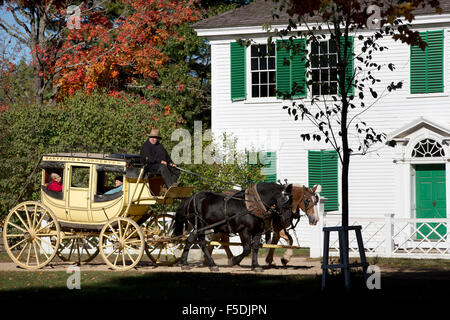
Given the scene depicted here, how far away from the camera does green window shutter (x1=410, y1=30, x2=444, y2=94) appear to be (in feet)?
76.1

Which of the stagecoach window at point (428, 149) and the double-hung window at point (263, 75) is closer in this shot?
the stagecoach window at point (428, 149)

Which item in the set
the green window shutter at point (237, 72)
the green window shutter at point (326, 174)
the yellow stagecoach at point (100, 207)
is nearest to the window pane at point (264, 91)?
the green window shutter at point (237, 72)

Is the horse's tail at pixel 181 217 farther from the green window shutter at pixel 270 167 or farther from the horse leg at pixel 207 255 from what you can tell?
the green window shutter at pixel 270 167

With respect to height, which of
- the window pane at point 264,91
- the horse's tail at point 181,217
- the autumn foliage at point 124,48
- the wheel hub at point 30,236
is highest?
the autumn foliage at point 124,48

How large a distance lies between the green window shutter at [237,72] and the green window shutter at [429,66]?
16.4 ft

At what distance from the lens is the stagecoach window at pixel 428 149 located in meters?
23.1

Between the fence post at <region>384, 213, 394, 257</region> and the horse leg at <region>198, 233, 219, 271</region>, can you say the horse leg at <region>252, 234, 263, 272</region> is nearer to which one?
the horse leg at <region>198, 233, 219, 271</region>

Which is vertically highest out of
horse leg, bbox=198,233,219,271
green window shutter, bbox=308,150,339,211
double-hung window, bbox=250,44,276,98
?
double-hung window, bbox=250,44,276,98

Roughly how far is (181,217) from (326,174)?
324 inches

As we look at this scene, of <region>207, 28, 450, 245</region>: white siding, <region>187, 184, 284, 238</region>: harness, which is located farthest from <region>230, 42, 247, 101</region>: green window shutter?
<region>187, 184, 284, 238</region>: harness

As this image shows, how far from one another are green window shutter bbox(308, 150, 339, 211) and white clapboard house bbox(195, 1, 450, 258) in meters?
0.03

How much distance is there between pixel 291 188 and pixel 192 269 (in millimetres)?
2630
